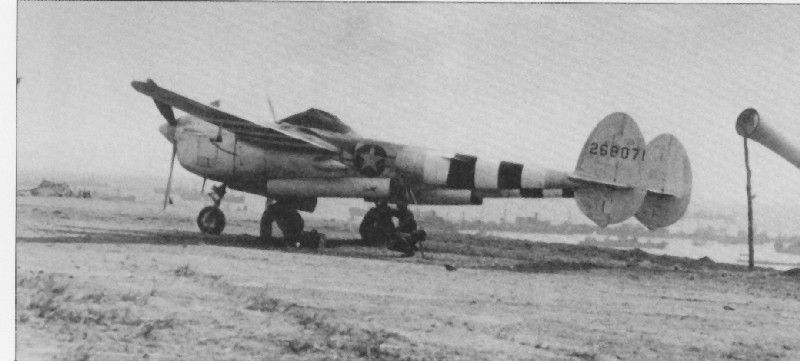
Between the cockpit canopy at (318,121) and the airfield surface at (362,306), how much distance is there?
1976 mm

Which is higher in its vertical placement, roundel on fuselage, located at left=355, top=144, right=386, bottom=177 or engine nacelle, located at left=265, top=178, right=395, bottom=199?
Answer: roundel on fuselage, located at left=355, top=144, right=386, bottom=177

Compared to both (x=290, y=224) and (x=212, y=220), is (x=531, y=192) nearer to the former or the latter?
(x=290, y=224)

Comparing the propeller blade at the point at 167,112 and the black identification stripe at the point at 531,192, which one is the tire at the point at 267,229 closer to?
the propeller blade at the point at 167,112

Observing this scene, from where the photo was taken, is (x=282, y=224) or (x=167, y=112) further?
(x=282, y=224)

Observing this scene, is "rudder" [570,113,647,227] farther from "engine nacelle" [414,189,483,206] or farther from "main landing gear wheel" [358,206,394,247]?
"main landing gear wheel" [358,206,394,247]

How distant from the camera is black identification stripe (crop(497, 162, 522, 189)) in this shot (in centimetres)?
1070

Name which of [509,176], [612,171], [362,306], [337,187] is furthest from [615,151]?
[362,306]

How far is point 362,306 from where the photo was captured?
7758 millimetres

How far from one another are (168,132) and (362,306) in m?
5.51

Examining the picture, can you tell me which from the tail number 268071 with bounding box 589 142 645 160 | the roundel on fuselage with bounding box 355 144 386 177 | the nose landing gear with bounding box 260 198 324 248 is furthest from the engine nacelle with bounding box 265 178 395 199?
the tail number 268071 with bounding box 589 142 645 160

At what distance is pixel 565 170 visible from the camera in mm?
10484

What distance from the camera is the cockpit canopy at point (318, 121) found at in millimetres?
10688

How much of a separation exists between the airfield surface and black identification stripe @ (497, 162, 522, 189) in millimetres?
1194
